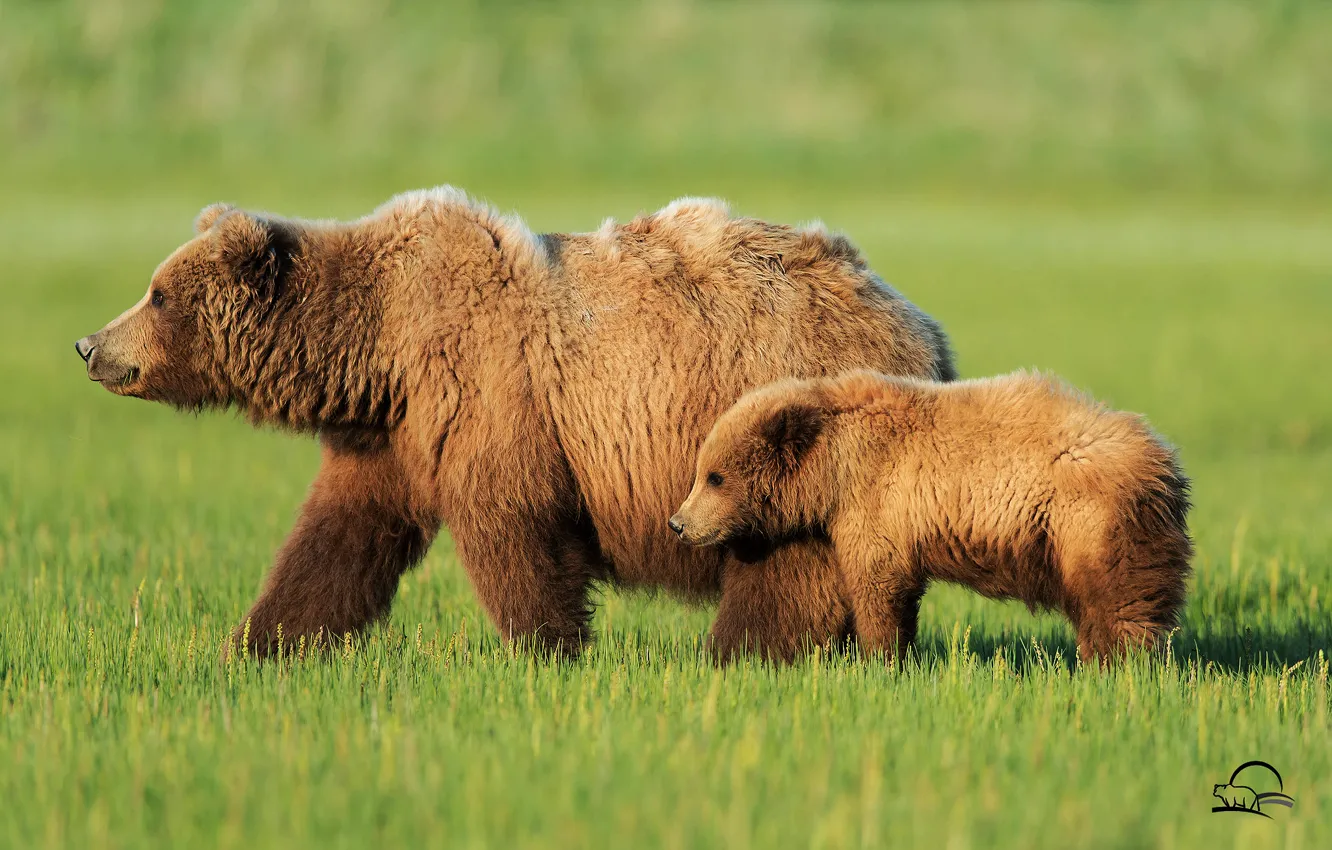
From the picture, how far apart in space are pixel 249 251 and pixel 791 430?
8.48 feet

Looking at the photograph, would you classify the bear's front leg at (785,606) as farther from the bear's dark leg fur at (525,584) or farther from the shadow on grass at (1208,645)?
the bear's dark leg fur at (525,584)

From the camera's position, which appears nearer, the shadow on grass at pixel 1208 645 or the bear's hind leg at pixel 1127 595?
the bear's hind leg at pixel 1127 595

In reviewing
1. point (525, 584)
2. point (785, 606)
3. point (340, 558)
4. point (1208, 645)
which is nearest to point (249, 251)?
point (340, 558)

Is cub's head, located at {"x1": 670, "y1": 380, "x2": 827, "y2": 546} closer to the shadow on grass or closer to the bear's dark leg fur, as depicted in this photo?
the bear's dark leg fur

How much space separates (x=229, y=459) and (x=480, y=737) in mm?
12018

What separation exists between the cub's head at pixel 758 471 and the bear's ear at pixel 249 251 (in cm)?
214

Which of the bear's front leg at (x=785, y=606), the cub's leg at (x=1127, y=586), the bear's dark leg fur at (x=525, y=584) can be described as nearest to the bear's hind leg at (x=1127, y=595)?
the cub's leg at (x=1127, y=586)

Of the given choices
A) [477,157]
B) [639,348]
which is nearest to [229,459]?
[639,348]

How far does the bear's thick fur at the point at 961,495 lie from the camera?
20.9 feet

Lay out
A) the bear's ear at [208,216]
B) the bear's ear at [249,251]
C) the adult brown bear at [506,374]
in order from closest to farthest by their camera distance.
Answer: the adult brown bear at [506,374] → the bear's ear at [249,251] → the bear's ear at [208,216]

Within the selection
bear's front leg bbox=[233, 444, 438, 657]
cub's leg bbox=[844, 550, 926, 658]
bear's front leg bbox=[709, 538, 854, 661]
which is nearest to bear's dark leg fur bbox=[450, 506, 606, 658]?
bear's front leg bbox=[233, 444, 438, 657]

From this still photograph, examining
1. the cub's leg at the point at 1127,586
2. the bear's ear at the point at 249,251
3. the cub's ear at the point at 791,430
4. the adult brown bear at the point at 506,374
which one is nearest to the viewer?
the cub's leg at the point at 1127,586

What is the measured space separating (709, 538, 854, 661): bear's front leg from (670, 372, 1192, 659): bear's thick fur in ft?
0.51

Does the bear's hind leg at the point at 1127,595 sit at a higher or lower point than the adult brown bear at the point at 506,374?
lower
